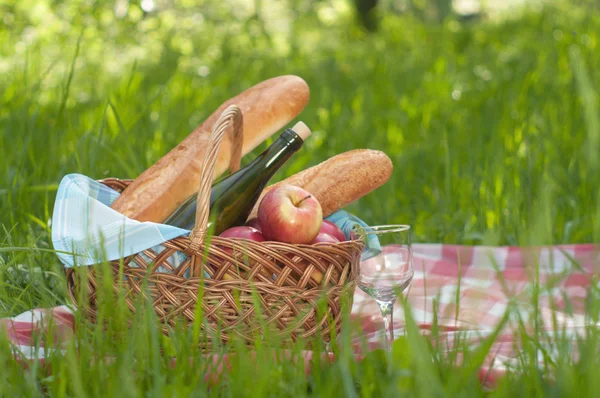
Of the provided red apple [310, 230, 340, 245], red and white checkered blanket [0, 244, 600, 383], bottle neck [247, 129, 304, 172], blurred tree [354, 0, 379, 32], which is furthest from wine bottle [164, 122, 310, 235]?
blurred tree [354, 0, 379, 32]

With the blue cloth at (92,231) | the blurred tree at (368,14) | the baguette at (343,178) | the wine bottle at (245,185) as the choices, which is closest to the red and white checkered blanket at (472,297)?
the blue cloth at (92,231)

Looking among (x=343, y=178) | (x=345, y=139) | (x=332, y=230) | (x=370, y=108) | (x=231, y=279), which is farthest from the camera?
(x=370, y=108)

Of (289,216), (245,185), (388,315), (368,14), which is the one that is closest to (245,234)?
(289,216)

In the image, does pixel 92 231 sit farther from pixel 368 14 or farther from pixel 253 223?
pixel 368 14

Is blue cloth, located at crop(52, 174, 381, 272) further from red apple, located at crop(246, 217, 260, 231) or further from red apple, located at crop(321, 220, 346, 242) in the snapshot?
red apple, located at crop(246, 217, 260, 231)

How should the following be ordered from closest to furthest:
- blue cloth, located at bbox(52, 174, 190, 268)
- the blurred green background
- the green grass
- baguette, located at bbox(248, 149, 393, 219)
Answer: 1. the green grass
2. blue cloth, located at bbox(52, 174, 190, 268)
3. baguette, located at bbox(248, 149, 393, 219)
4. the blurred green background

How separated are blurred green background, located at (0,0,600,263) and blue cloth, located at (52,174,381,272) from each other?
104 mm

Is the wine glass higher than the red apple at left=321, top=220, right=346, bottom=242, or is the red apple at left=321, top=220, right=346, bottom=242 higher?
the red apple at left=321, top=220, right=346, bottom=242

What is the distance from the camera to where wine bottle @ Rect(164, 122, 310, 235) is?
5.57 ft

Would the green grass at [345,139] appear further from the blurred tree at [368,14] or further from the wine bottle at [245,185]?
the blurred tree at [368,14]

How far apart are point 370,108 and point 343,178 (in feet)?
7.06

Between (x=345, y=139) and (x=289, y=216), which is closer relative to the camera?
(x=289, y=216)

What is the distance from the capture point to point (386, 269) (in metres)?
1.44

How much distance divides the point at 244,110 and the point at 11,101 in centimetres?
135
